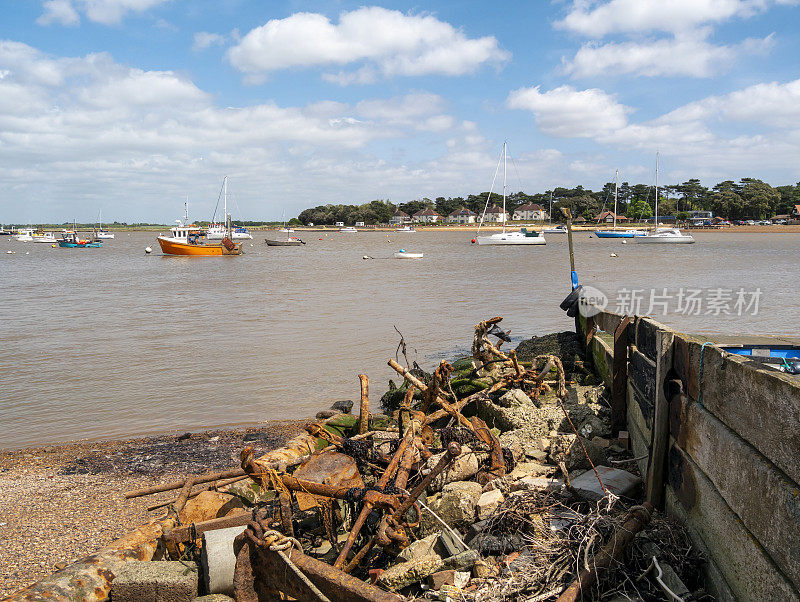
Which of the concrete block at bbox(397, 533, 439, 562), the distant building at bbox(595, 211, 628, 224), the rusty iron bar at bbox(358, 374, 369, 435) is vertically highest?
the distant building at bbox(595, 211, 628, 224)

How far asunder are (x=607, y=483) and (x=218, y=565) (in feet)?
10.0

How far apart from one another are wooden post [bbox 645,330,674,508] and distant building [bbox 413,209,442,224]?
545ft

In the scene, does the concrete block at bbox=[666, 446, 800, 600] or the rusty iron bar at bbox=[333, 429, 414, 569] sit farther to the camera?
the rusty iron bar at bbox=[333, 429, 414, 569]

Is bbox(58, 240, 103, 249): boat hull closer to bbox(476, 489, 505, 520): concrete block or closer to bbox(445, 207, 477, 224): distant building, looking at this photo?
bbox(445, 207, 477, 224): distant building

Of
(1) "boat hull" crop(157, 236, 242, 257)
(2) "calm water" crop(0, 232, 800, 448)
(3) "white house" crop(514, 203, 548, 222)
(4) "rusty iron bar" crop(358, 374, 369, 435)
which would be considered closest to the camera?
(4) "rusty iron bar" crop(358, 374, 369, 435)

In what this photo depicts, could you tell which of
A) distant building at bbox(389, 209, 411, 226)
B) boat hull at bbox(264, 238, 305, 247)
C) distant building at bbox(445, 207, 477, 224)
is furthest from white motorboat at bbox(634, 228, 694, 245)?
distant building at bbox(389, 209, 411, 226)

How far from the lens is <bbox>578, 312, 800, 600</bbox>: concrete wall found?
101 inches

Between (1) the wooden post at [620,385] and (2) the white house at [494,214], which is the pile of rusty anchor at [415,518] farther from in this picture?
(2) the white house at [494,214]

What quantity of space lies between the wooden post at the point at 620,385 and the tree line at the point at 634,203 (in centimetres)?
10115

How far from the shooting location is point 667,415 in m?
4.30

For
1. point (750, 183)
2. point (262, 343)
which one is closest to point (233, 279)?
point (262, 343)

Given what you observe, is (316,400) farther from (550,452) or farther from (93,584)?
(93,584)

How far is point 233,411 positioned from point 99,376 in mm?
4582

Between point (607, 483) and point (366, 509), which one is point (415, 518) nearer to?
point (366, 509)
